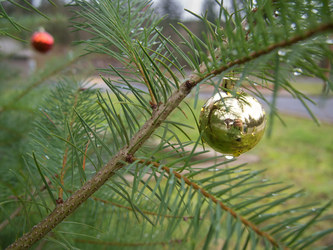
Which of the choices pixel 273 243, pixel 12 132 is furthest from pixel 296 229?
A: pixel 12 132

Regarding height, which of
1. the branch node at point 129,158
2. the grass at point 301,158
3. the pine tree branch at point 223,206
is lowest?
Result: the grass at point 301,158

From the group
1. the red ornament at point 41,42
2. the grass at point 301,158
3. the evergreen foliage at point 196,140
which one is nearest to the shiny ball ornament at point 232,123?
the evergreen foliage at point 196,140

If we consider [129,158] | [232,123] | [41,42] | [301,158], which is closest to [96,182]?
[129,158]

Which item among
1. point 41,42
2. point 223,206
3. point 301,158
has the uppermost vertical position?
point 41,42

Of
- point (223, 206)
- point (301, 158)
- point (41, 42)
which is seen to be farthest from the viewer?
point (301, 158)

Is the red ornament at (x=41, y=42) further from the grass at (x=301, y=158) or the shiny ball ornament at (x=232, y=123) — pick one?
the shiny ball ornament at (x=232, y=123)

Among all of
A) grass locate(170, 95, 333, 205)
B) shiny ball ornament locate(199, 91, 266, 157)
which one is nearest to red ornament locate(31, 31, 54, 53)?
grass locate(170, 95, 333, 205)

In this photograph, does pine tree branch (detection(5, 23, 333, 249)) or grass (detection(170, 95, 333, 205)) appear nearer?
pine tree branch (detection(5, 23, 333, 249))

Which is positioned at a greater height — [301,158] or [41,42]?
[41,42]

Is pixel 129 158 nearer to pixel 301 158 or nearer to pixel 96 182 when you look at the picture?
pixel 96 182

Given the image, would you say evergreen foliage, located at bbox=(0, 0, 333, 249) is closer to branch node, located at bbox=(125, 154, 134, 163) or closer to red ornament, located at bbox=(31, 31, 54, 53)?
branch node, located at bbox=(125, 154, 134, 163)
